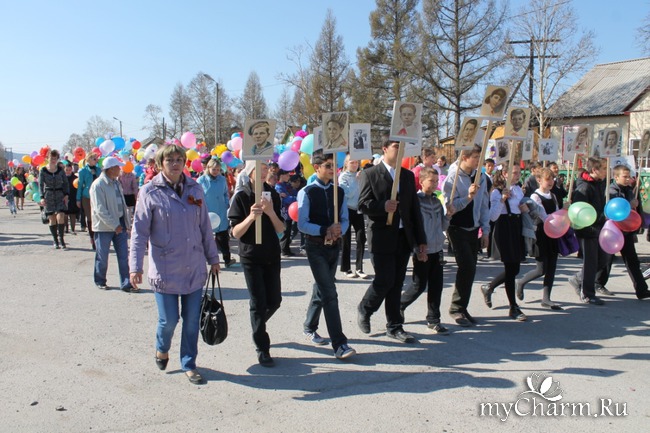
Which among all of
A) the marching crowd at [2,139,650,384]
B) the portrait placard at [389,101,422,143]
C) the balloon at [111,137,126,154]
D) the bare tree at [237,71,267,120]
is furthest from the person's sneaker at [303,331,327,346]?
the bare tree at [237,71,267,120]

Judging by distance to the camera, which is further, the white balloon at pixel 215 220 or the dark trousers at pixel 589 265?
the white balloon at pixel 215 220

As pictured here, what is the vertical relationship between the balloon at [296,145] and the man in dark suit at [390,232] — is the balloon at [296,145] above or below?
above

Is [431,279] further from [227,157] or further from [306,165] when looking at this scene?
[227,157]

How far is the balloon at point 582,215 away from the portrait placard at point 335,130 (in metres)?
3.12

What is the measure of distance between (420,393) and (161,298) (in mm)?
2187

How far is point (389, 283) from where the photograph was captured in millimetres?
5121

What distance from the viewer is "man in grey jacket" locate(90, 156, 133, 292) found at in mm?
7297

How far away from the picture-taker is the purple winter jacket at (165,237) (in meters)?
4.13

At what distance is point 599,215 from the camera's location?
22.5 ft

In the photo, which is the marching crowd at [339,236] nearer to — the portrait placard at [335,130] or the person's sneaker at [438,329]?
the person's sneaker at [438,329]

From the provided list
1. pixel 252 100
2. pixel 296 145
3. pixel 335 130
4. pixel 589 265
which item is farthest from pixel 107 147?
pixel 252 100

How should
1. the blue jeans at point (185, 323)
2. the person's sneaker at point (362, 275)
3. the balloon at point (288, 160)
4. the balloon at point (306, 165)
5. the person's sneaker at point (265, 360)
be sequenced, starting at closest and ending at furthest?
1. the blue jeans at point (185, 323)
2. the person's sneaker at point (265, 360)
3. the person's sneaker at point (362, 275)
4. the balloon at point (288, 160)
5. the balloon at point (306, 165)

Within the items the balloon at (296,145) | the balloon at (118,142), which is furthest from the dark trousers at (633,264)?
the balloon at (118,142)

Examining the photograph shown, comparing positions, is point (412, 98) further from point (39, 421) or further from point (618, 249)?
point (39, 421)
